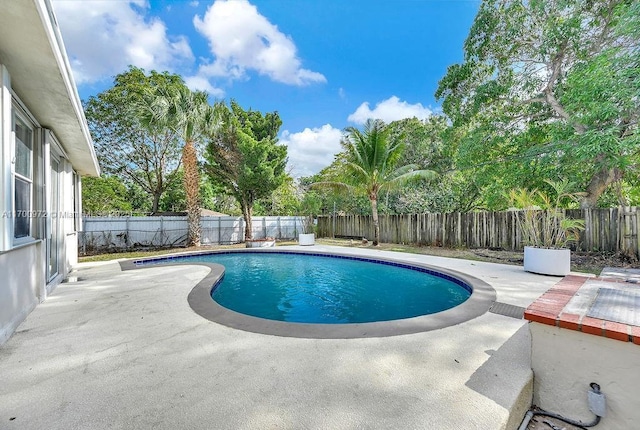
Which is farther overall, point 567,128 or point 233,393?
point 567,128

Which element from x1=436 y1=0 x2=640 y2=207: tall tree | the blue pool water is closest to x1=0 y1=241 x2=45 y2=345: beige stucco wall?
the blue pool water

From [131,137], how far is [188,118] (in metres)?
8.97

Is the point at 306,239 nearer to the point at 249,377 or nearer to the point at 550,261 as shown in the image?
the point at 550,261

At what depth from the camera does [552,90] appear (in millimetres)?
9852

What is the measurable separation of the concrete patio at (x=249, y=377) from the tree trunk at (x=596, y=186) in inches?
343

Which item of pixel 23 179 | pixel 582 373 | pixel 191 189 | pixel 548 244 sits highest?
pixel 191 189

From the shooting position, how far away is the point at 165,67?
17.4m

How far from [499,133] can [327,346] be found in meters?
11.7

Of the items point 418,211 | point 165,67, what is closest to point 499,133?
point 418,211

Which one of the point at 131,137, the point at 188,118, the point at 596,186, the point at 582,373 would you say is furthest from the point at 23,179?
the point at 131,137

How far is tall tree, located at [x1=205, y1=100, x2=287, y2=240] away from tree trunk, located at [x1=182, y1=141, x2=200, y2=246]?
171 cm

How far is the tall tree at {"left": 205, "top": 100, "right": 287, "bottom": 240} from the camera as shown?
47.4 feet

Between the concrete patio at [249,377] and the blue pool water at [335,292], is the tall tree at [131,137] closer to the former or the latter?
the blue pool water at [335,292]

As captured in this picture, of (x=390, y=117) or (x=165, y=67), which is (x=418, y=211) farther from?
(x=165, y=67)
